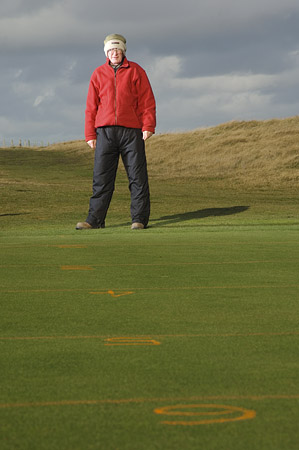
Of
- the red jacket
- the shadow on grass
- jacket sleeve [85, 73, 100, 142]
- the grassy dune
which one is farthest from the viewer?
the grassy dune

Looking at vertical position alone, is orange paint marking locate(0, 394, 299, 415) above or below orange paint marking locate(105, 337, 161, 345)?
below

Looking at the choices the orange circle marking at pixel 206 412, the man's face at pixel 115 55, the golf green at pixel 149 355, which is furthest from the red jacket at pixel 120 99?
the orange circle marking at pixel 206 412

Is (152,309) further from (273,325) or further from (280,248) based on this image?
(280,248)

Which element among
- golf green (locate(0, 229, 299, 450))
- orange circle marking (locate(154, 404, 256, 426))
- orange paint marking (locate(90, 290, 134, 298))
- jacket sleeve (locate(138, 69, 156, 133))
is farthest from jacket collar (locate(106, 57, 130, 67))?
orange circle marking (locate(154, 404, 256, 426))

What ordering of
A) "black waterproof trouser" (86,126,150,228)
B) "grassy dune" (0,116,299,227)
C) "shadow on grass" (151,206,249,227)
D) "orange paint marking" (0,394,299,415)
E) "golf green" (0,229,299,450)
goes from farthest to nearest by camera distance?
"grassy dune" (0,116,299,227) < "shadow on grass" (151,206,249,227) < "black waterproof trouser" (86,126,150,228) < "orange paint marking" (0,394,299,415) < "golf green" (0,229,299,450)

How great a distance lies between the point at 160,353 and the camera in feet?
13.3

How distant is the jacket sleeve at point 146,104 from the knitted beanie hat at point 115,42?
59 centimetres

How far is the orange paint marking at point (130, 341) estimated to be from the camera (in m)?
4.33

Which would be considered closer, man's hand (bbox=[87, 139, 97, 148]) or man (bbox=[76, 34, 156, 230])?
man (bbox=[76, 34, 156, 230])

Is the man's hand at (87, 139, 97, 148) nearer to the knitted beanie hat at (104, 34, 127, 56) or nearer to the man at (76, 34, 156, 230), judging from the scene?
the man at (76, 34, 156, 230)

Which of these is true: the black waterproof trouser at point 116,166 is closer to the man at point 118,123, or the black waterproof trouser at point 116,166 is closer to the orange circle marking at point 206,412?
the man at point 118,123

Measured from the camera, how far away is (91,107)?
1320 centimetres

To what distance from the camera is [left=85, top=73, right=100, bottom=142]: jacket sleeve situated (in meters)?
13.1

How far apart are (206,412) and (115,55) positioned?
1070cm
